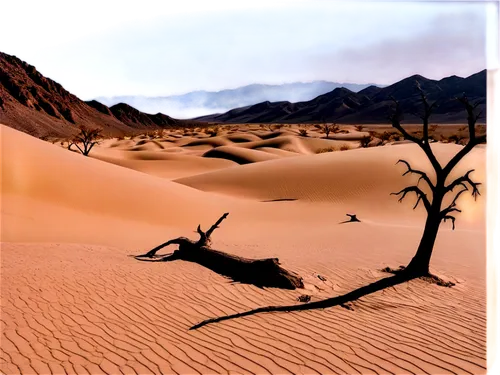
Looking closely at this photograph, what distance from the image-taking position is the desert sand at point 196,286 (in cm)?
402

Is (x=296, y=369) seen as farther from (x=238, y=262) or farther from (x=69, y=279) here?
(x=69, y=279)

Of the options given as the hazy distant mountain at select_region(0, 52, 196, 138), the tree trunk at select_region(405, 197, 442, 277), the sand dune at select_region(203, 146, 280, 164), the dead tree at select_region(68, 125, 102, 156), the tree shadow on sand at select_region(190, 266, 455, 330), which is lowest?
the tree shadow on sand at select_region(190, 266, 455, 330)

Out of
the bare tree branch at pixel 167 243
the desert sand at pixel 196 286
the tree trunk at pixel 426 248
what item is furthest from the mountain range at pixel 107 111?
the tree trunk at pixel 426 248

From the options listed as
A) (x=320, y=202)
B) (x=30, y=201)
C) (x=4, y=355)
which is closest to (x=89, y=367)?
(x=4, y=355)

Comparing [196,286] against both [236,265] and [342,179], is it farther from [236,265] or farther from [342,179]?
[342,179]

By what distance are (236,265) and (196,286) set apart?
3.20 ft

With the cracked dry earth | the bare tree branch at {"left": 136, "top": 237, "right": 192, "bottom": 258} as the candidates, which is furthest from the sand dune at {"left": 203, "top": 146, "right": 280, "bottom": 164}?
the cracked dry earth

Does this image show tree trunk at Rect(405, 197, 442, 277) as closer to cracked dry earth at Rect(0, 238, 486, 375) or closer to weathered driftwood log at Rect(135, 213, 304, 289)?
cracked dry earth at Rect(0, 238, 486, 375)

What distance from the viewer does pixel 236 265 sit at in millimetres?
7277

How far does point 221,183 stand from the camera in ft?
84.7

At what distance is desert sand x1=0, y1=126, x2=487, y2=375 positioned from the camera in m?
4.02

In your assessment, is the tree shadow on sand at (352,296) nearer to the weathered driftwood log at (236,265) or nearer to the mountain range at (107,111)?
the weathered driftwood log at (236,265)

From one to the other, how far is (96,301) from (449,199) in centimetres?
1686

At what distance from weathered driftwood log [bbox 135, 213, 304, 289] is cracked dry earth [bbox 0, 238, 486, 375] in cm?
28
